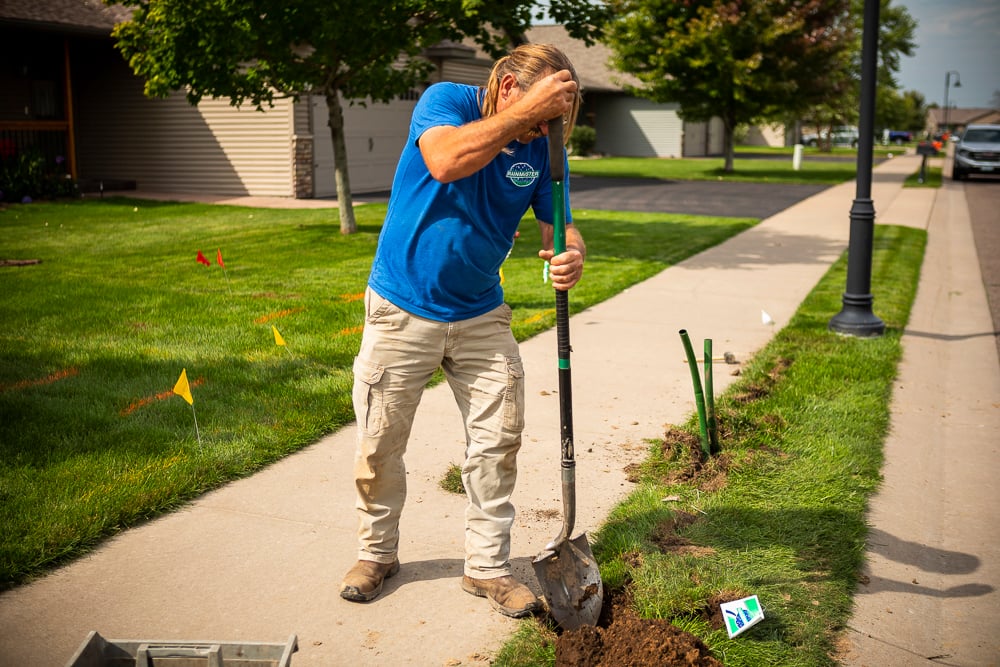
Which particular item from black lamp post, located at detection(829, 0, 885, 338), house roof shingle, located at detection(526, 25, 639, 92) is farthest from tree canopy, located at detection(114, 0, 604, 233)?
house roof shingle, located at detection(526, 25, 639, 92)

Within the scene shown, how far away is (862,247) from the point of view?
767 centimetres

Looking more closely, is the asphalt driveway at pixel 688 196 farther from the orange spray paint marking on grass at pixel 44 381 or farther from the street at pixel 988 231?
the orange spray paint marking on grass at pixel 44 381

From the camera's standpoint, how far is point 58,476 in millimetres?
4277

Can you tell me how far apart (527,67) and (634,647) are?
1.86 meters

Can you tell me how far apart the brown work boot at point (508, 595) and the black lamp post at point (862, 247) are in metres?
5.26

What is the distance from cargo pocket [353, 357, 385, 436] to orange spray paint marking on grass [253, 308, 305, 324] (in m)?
4.70

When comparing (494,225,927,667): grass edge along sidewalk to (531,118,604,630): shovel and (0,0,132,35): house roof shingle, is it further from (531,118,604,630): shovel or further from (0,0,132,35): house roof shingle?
(0,0,132,35): house roof shingle

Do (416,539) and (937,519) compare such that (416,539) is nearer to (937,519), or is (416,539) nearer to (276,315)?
(937,519)

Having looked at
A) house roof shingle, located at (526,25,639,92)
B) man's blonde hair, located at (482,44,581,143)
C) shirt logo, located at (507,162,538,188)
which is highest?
house roof shingle, located at (526,25,639,92)

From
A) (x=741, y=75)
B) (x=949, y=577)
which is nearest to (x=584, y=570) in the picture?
(x=949, y=577)

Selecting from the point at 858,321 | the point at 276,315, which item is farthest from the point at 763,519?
the point at 276,315

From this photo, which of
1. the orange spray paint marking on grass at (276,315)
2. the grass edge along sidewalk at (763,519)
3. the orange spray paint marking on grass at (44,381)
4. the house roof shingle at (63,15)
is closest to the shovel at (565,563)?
the grass edge along sidewalk at (763,519)

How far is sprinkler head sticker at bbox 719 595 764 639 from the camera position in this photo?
3160 mm

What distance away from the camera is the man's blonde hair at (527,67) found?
9.73ft
